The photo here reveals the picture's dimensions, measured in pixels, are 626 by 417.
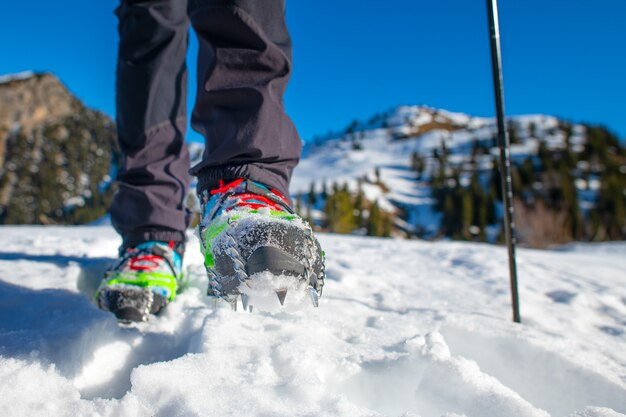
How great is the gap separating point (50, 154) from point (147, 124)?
52933mm

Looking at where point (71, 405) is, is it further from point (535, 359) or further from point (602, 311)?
point (602, 311)

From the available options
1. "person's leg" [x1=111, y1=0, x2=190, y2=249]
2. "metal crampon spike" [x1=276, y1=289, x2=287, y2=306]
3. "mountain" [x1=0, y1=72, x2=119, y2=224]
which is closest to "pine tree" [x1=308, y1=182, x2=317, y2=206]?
"mountain" [x1=0, y1=72, x2=119, y2=224]

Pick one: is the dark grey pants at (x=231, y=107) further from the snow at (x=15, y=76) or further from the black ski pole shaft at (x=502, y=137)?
the snow at (x=15, y=76)

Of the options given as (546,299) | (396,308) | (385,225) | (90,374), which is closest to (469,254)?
(546,299)

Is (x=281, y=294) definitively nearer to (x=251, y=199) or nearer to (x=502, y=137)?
(x=251, y=199)

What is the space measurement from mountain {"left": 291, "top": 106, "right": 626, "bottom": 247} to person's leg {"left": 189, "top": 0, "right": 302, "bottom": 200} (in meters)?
15.6

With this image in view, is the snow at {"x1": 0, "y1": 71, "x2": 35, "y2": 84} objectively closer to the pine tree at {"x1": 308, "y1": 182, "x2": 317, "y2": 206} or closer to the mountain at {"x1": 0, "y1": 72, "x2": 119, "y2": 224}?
the mountain at {"x1": 0, "y1": 72, "x2": 119, "y2": 224}

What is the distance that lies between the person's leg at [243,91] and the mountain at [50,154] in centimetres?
3692

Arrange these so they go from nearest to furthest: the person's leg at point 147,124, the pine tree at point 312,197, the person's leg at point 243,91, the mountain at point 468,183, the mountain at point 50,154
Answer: the person's leg at point 243,91 → the person's leg at point 147,124 → the mountain at point 468,183 → the pine tree at point 312,197 → the mountain at point 50,154

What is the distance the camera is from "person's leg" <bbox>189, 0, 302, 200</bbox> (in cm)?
57

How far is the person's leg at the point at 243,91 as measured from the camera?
565 mm

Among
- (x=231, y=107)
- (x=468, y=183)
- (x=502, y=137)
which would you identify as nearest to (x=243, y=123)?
(x=231, y=107)

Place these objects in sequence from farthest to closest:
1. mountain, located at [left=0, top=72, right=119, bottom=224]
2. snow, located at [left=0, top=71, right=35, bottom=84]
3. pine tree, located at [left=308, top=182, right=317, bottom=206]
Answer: snow, located at [left=0, top=71, right=35, bottom=84]
mountain, located at [left=0, top=72, right=119, bottom=224]
pine tree, located at [left=308, top=182, right=317, bottom=206]

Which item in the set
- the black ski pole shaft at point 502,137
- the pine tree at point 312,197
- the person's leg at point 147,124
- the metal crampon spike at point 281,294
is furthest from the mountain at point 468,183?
the metal crampon spike at point 281,294
